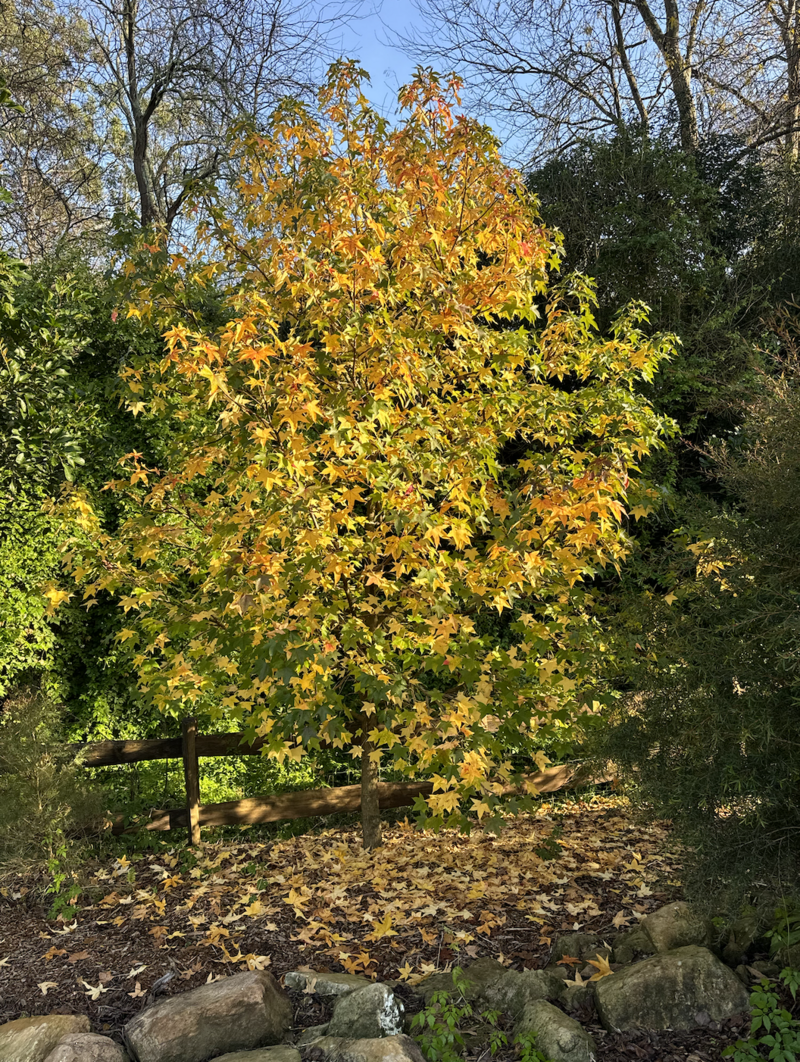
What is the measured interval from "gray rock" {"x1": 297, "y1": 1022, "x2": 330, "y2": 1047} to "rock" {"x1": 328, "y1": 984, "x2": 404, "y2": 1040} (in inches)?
1.5

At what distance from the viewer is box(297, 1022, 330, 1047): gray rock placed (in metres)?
3.50

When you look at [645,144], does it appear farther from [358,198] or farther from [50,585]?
[50,585]

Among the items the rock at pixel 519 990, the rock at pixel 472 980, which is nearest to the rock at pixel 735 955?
the rock at pixel 519 990

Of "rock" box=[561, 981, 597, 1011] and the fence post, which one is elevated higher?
the fence post

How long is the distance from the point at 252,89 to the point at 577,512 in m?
9.57

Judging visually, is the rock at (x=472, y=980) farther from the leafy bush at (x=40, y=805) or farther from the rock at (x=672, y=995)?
the leafy bush at (x=40, y=805)

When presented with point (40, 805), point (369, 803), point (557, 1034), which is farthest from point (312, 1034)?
point (40, 805)

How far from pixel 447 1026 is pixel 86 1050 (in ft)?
5.23

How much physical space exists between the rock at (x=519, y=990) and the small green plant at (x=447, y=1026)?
0.30 ft

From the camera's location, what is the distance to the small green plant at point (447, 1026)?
322 centimetres

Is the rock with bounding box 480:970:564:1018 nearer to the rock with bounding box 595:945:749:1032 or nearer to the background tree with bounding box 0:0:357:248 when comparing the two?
the rock with bounding box 595:945:749:1032

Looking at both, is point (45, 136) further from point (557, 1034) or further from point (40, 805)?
point (557, 1034)

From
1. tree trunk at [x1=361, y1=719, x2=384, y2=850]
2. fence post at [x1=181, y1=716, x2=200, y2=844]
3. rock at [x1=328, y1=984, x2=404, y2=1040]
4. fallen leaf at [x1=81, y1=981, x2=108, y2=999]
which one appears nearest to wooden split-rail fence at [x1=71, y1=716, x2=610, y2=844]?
fence post at [x1=181, y1=716, x2=200, y2=844]

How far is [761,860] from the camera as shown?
3250 mm
